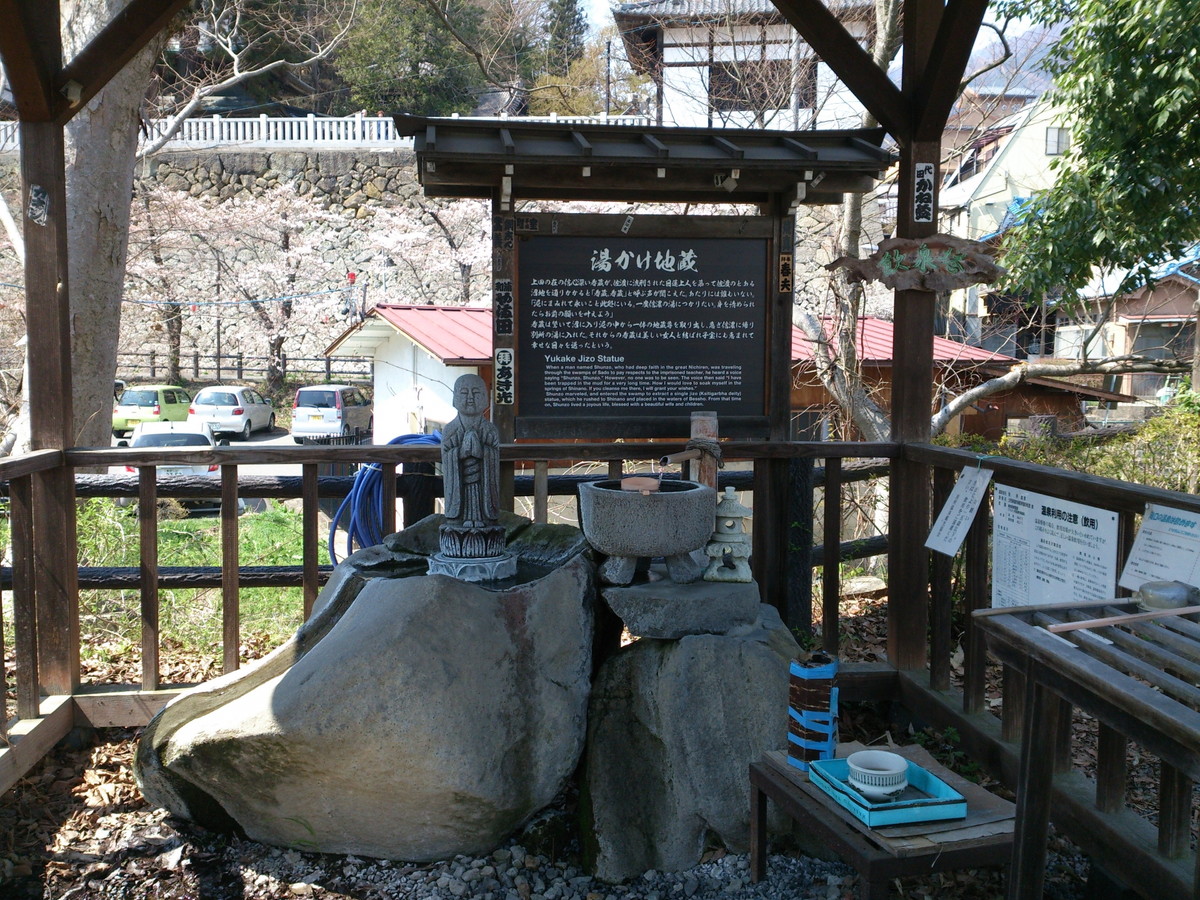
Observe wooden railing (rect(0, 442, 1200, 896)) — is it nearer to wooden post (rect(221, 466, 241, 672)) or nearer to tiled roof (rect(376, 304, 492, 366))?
wooden post (rect(221, 466, 241, 672))

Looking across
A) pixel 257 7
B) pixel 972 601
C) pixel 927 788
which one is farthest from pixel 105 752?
pixel 257 7

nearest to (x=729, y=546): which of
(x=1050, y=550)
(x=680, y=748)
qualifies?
(x=680, y=748)

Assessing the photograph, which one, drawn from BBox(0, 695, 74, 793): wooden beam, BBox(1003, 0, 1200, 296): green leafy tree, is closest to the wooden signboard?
BBox(0, 695, 74, 793): wooden beam

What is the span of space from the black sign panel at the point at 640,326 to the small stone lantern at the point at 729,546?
0.92 m

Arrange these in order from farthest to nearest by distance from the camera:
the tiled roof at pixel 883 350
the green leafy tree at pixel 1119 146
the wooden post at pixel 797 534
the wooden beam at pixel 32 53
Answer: the tiled roof at pixel 883 350 → the green leafy tree at pixel 1119 146 → the wooden post at pixel 797 534 → the wooden beam at pixel 32 53

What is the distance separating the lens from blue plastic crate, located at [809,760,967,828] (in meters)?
2.89

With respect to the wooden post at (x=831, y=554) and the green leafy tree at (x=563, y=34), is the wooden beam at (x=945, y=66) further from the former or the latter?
the green leafy tree at (x=563, y=34)

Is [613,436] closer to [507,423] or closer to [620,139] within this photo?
[507,423]

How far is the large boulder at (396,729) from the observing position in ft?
11.4

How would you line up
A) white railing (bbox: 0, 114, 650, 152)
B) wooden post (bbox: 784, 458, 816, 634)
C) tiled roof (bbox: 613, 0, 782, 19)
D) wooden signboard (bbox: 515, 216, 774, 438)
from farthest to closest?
white railing (bbox: 0, 114, 650, 152) → tiled roof (bbox: 613, 0, 782, 19) → wooden post (bbox: 784, 458, 816, 634) → wooden signboard (bbox: 515, 216, 774, 438)

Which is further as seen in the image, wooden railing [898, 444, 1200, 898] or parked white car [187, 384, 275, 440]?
parked white car [187, 384, 275, 440]

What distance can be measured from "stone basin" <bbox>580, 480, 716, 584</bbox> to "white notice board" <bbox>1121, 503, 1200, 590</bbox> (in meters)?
1.62

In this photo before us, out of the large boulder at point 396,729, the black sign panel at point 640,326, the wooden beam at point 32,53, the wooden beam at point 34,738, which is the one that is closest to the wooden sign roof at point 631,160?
the black sign panel at point 640,326

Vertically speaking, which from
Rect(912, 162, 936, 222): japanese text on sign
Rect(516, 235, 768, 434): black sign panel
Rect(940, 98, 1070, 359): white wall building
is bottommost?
Rect(516, 235, 768, 434): black sign panel
